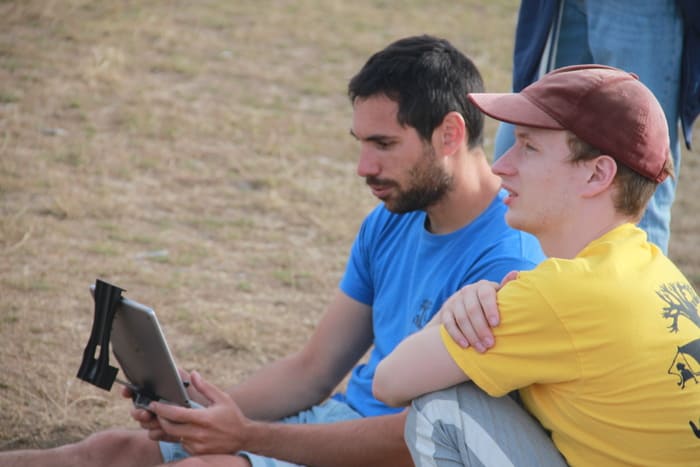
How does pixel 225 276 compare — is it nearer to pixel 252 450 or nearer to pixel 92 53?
pixel 252 450

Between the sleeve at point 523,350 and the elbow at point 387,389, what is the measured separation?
0.22 metres

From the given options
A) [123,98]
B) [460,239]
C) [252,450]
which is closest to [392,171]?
[460,239]

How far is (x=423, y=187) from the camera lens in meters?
3.24

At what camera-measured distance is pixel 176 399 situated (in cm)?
308

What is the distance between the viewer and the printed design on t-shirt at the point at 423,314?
3027mm

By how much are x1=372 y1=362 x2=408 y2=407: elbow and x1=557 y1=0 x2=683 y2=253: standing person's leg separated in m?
1.66

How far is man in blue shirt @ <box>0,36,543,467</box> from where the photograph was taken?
3004 millimetres

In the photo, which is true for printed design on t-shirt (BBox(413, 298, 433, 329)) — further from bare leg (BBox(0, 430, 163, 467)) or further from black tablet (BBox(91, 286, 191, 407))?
bare leg (BBox(0, 430, 163, 467))

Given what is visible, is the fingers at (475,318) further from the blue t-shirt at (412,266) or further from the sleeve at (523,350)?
Result: the blue t-shirt at (412,266)

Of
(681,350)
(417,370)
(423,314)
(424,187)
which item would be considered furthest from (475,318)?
(424,187)

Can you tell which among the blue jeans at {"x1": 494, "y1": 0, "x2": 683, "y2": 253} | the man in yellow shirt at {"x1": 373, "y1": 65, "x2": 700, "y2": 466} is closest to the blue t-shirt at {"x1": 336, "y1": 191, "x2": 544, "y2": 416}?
the man in yellow shirt at {"x1": 373, "y1": 65, "x2": 700, "y2": 466}

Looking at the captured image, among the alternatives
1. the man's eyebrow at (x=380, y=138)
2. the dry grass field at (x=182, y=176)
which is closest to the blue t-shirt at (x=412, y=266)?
the man's eyebrow at (x=380, y=138)

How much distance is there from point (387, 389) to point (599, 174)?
28.3 inches

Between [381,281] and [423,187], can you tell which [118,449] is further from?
[423,187]
